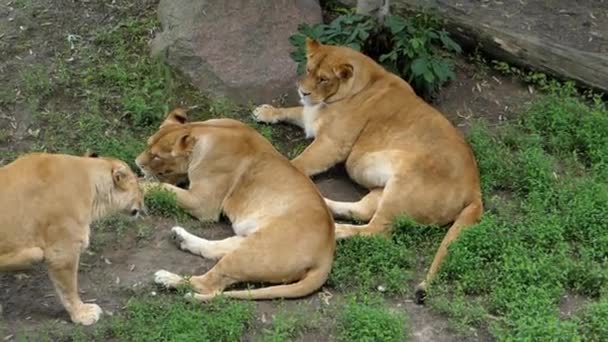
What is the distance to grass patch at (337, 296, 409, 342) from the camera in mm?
5668

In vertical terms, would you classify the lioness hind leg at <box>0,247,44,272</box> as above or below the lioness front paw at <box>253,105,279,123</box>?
above

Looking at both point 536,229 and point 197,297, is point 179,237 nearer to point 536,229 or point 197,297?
point 197,297

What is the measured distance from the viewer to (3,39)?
858 cm

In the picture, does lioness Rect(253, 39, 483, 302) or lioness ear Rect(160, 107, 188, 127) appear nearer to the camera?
lioness Rect(253, 39, 483, 302)

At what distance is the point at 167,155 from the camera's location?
688 cm

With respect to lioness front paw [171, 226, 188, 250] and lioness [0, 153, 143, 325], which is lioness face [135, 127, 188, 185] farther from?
lioness [0, 153, 143, 325]

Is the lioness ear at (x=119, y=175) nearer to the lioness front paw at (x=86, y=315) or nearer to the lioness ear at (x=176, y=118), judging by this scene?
the lioness front paw at (x=86, y=315)

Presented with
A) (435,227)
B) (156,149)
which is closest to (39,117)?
(156,149)

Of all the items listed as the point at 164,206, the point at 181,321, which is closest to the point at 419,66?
the point at 164,206

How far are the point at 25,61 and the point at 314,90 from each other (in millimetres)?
2441

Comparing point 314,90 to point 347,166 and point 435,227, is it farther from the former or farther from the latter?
point 435,227

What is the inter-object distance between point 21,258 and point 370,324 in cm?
186

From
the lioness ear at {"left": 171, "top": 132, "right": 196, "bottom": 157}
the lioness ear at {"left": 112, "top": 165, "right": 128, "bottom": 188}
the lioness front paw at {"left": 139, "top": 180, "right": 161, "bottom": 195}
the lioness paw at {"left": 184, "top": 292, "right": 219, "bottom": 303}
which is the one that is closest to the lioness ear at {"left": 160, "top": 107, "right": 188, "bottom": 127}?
the lioness ear at {"left": 171, "top": 132, "right": 196, "bottom": 157}

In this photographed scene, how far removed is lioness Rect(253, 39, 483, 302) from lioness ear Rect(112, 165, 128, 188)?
146 centimetres
